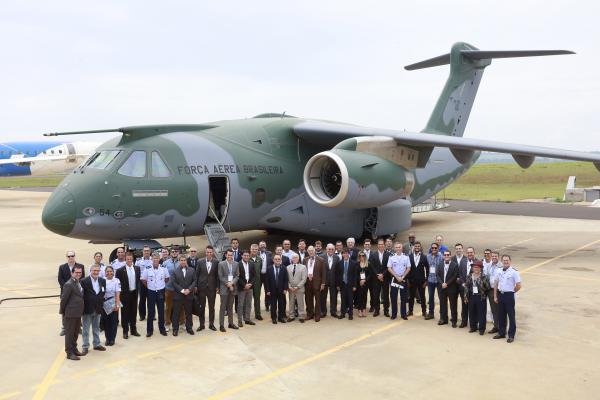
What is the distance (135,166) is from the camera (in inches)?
500

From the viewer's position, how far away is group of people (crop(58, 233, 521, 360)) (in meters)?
7.91

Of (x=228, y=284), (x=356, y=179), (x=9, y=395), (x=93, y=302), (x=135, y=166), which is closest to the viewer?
(x=9, y=395)

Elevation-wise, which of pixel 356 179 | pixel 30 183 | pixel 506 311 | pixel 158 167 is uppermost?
pixel 158 167

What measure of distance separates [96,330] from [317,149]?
385 inches

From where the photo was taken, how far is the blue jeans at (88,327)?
7.63 metres

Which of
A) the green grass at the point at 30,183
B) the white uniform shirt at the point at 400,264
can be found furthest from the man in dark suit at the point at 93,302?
the green grass at the point at 30,183

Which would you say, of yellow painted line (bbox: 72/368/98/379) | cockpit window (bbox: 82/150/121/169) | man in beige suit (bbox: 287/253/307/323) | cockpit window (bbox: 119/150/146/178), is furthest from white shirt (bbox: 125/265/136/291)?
cockpit window (bbox: 82/150/121/169)

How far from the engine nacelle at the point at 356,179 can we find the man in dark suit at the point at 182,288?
5.59 metres

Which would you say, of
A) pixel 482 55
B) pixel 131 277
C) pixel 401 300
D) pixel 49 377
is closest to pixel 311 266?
pixel 401 300

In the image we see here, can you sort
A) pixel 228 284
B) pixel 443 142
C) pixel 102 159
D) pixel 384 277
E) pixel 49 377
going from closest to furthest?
pixel 49 377 → pixel 228 284 → pixel 384 277 → pixel 102 159 → pixel 443 142

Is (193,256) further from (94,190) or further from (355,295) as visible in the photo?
(94,190)

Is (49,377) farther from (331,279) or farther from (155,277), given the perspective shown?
(331,279)

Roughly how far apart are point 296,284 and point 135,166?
5583mm

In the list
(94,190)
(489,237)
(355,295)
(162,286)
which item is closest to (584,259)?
(489,237)
